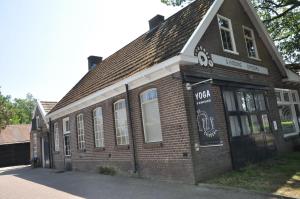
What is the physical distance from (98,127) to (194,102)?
6.76 meters

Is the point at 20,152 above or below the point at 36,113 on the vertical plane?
below

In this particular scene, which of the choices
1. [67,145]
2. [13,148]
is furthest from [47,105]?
[13,148]

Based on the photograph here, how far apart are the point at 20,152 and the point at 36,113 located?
10.5m

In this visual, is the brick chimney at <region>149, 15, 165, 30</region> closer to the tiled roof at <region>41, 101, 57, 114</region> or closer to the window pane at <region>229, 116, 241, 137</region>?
the window pane at <region>229, 116, 241, 137</region>

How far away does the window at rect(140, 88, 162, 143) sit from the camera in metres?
10.8

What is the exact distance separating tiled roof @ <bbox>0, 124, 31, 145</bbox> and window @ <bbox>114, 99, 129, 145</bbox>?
80.5ft

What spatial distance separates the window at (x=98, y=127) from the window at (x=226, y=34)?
6.94 metres

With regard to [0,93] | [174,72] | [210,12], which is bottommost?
[174,72]

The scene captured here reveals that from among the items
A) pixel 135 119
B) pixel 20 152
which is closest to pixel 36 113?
pixel 20 152

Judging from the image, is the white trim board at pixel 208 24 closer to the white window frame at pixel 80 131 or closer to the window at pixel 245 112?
the window at pixel 245 112

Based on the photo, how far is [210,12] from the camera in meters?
10.9

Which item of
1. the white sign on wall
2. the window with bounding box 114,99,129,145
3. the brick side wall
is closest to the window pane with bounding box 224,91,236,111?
the white sign on wall

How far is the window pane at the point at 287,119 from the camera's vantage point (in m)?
15.1

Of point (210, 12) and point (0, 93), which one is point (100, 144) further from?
point (0, 93)
